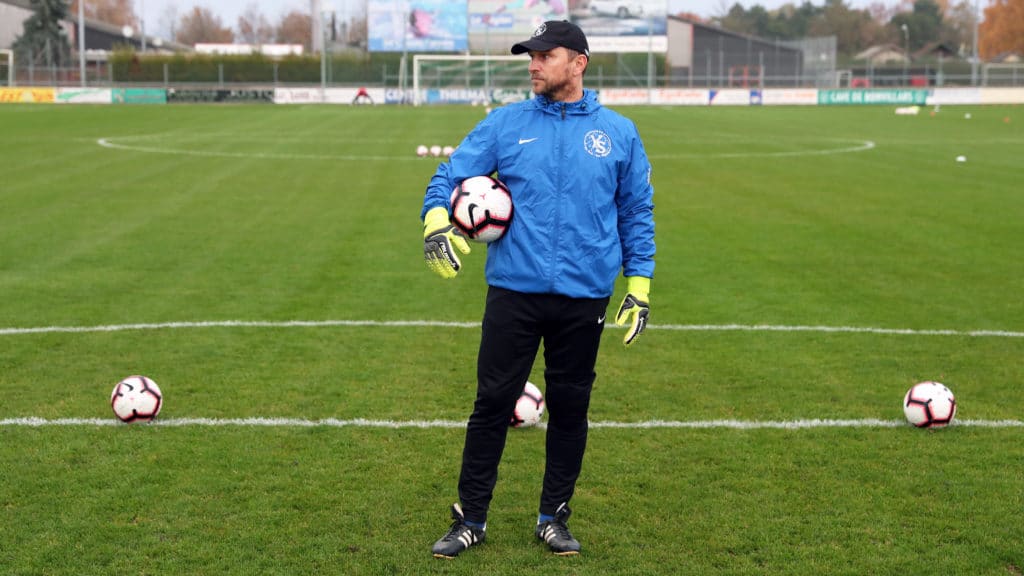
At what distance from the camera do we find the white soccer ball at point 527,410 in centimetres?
726

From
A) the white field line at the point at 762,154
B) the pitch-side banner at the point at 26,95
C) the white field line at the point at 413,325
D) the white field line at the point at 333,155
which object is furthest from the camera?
the pitch-side banner at the point at 26,95

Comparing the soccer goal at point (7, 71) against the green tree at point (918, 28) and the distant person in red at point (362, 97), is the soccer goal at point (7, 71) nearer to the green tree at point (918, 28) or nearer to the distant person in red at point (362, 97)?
the distant person in red at point (362, 97)

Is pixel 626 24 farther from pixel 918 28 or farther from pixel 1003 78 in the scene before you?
pixel 918 28

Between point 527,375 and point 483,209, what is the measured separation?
0.86 m

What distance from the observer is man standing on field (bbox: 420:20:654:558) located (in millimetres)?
5195

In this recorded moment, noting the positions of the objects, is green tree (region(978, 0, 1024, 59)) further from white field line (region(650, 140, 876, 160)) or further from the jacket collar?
the jacket collar

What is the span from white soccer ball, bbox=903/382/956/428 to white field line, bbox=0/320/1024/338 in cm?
264

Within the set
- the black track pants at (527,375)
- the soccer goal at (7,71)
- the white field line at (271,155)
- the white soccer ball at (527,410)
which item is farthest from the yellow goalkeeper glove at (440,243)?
the soccer goal at (7,71)

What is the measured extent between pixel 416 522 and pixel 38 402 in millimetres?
3388

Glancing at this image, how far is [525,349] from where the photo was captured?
5359 mm

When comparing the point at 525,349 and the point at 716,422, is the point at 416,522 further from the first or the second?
the point at 716,422

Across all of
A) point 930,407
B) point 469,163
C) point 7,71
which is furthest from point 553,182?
point 7,71

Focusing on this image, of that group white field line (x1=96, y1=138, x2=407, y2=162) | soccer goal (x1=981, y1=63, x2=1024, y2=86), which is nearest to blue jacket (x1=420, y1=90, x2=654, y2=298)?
white field line (x1=96, y1=138, x2=407, y2=162)

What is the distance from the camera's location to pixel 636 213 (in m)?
5.48
